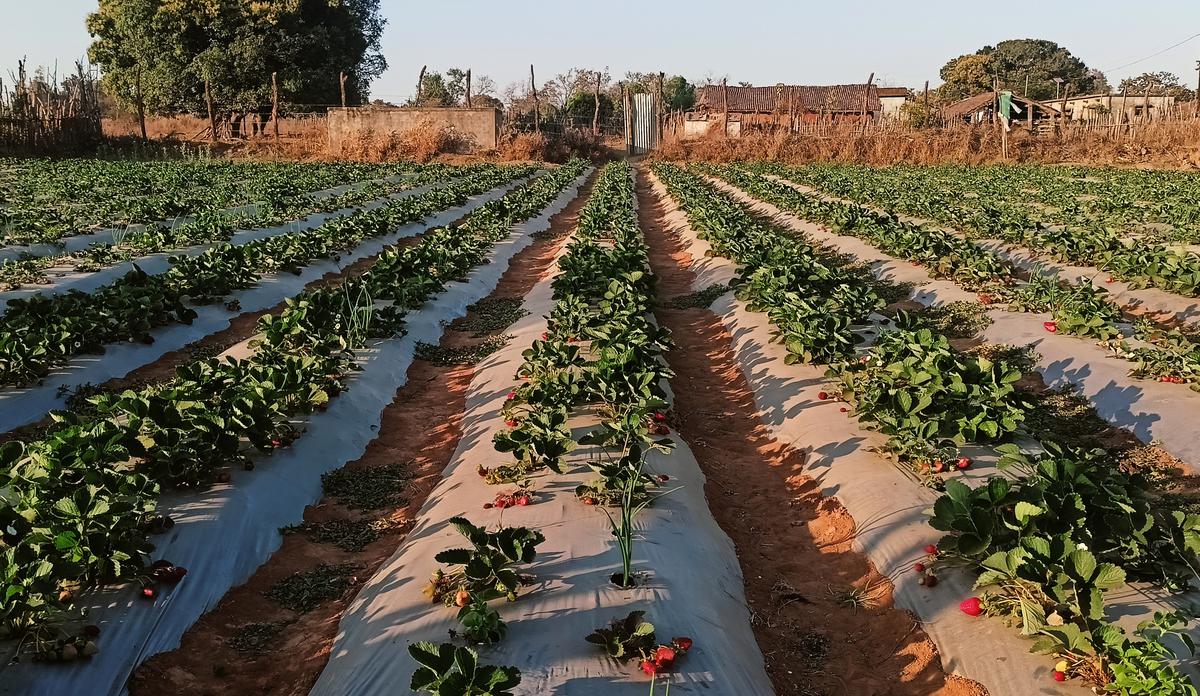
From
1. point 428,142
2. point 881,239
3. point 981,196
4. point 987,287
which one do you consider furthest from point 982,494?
point 428,142

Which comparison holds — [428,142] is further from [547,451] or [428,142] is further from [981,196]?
[547,451]

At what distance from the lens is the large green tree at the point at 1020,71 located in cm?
6475

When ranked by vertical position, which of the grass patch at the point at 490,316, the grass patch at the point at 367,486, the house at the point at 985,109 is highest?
the house at the point at 985,109

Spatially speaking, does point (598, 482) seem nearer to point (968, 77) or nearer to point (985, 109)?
point (985, 109)

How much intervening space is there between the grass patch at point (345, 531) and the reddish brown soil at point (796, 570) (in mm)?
2338

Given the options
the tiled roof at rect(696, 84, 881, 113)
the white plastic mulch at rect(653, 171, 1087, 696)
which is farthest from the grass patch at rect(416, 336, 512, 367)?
the tiled roof at rect(696, 84, 881, 113)

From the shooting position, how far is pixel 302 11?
42938 mm

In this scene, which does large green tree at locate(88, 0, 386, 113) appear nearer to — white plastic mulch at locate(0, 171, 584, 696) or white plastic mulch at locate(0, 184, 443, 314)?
white plastic mulch at locate(0, 184, 443, 314)

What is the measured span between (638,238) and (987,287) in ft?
19.4

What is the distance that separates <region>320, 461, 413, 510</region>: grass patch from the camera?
234 inches

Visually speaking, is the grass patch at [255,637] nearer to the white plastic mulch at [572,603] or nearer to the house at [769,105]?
the white plastic mulch at [572,603]

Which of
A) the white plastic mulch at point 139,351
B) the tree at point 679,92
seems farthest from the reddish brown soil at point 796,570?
the tree at point 679,92

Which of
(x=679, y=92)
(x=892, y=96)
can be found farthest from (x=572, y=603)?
(x=679, y=92)

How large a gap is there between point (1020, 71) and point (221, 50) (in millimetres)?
58738
